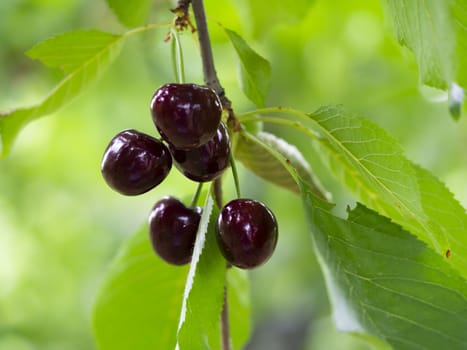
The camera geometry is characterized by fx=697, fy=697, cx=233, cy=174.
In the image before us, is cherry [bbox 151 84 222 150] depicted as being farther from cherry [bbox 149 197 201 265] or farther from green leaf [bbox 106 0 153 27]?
green leaf [bbox 106 0 153 27]

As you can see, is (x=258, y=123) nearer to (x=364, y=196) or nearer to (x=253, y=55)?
(x=253, y=55)

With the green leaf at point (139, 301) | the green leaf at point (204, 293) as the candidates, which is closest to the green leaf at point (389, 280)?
the green leaf at point (204, 293)

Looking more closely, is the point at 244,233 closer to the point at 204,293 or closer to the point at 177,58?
the point at 204,293

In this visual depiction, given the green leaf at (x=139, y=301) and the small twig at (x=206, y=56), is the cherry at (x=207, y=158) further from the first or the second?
the green leaf at (x=139, y=301)

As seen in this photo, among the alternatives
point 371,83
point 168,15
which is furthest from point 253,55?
point 371,83

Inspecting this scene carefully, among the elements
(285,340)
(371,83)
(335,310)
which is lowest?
(335,310)

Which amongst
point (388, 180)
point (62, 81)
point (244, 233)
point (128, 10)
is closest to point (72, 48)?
point (62, 81)
